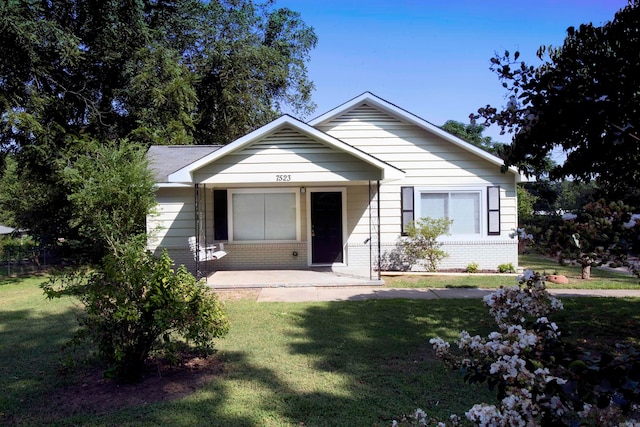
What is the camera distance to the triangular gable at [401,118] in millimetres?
12766

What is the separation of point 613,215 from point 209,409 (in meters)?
3.71

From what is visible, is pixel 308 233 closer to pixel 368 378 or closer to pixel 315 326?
pixel 315 326

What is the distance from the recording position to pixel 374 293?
9.89 meters

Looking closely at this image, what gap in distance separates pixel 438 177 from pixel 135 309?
33.6 ft

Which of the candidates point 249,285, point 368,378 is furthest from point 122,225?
point 249,285

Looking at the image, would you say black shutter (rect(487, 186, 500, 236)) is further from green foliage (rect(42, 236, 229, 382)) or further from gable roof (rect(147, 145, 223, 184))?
green foliage (rect(42, 236, 229, 382))

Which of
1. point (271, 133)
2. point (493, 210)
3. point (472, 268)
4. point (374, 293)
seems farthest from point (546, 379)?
point (493, 210)

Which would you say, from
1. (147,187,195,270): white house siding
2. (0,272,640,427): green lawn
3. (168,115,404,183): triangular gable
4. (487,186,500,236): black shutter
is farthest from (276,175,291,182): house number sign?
(487,186,500,236): black shutter

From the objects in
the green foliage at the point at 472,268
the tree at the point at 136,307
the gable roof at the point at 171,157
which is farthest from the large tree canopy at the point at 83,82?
the green foliage at the point at 472,268

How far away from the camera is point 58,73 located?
50.5ft

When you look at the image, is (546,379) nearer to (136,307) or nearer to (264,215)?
(136,307)

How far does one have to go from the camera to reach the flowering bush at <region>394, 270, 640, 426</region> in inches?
60.1

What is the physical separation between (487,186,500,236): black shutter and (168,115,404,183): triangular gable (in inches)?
159

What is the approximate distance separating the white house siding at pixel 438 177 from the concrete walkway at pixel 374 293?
298cm
